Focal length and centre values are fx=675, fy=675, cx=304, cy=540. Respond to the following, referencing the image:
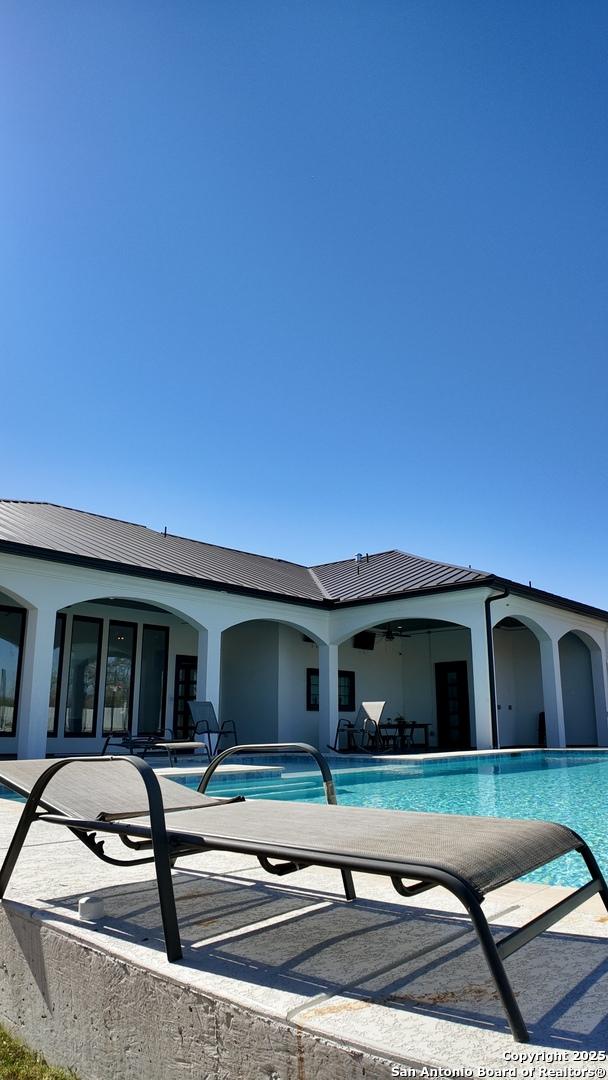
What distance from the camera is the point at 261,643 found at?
53.1ft

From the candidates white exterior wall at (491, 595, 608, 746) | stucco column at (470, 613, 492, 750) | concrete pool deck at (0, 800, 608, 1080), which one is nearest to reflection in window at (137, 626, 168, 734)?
stucco column at (470, 613, 492, 750)

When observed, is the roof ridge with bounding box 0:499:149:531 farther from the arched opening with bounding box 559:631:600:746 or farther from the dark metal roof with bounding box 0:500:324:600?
the arched opening with bounding box 559:631:600:746

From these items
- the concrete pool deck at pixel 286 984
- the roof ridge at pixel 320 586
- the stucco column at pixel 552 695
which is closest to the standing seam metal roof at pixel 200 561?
the roof ridge at pixel 320 586

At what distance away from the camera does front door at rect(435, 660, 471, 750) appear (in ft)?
58.1

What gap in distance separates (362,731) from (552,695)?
4458 millimetres

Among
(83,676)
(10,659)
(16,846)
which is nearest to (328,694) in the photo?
(83,676)

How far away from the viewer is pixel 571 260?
1007cm

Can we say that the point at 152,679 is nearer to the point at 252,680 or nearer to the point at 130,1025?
the point at 252,680

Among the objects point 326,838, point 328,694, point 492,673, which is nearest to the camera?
point 326,838

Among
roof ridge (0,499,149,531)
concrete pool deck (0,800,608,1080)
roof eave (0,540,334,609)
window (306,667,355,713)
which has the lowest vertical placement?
concrete pool deck (0,800,608,1080)

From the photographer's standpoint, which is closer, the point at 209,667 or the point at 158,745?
the point at 158,745

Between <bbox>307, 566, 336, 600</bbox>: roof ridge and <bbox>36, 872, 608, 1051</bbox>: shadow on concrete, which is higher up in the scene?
<bbox>307, 566, 336, 600</bbox>: roof ridge

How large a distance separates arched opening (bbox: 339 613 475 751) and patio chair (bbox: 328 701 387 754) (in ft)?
4.36

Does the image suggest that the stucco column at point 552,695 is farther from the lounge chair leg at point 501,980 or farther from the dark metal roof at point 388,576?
the lounge chair leg at point 501,980
